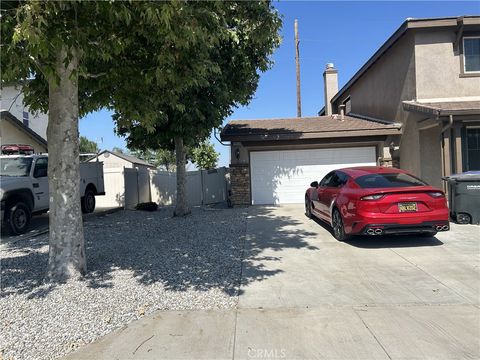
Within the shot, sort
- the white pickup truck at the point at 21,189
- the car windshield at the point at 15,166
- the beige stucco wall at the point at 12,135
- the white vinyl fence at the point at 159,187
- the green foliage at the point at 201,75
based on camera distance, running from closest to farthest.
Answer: the green foliage at the point at 201,75, the white pickup truck at the point at 21,189, the car windshield at the point at 15,166, the white vinyl fence at the point at 159,187, the beige stucco wall at the point at 12,135

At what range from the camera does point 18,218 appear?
10031 millimetres

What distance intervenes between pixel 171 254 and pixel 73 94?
3210 mm

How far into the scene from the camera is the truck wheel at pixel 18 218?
31.9 ft

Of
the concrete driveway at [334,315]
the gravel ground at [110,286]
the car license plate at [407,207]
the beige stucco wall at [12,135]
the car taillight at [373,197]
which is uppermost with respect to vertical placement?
the beige stucco wall at [12,135]

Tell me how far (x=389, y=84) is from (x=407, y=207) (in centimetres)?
901

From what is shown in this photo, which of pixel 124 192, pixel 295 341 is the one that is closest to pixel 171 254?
pixel 295 341

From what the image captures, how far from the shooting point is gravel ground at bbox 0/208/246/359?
417cm

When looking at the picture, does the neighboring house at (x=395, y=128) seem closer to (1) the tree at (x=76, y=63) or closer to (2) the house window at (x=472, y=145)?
(2) the house window at (x=472, y=145)

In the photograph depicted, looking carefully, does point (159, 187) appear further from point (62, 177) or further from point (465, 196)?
point (62, 177)

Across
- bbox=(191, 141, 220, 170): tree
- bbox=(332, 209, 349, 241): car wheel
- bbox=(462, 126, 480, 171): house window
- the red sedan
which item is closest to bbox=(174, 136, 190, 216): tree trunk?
bbox=(332, 209, 349, 241): car wheel

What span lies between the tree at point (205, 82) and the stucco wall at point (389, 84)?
4995 mm

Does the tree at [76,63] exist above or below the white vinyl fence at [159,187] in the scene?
above

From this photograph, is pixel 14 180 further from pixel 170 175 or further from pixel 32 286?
pixel 170 175

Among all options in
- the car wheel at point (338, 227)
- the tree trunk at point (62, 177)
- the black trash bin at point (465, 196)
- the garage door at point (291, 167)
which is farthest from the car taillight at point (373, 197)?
the garage door at point (291, 167)
